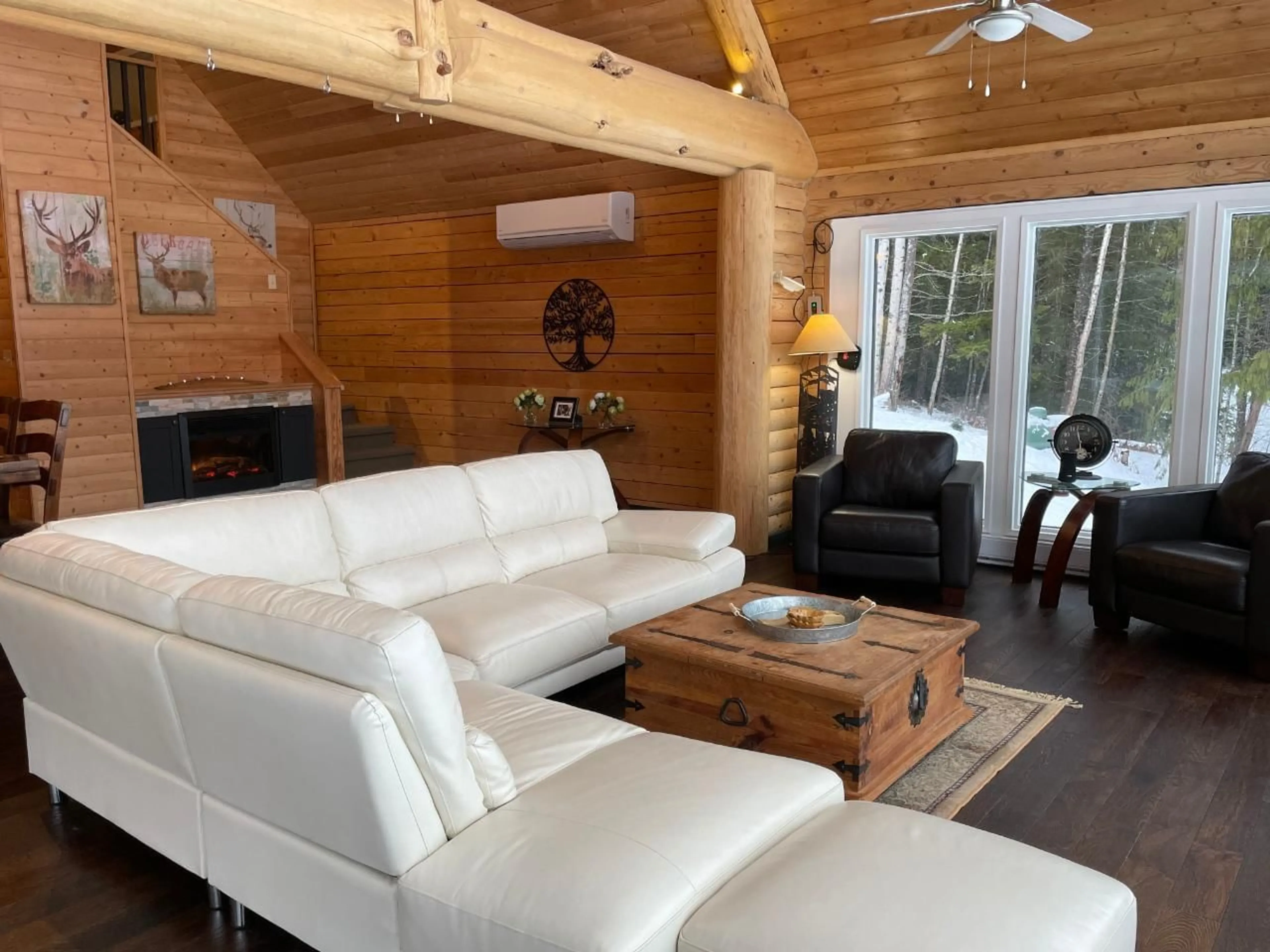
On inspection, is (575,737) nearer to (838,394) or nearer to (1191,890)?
(1191,890)

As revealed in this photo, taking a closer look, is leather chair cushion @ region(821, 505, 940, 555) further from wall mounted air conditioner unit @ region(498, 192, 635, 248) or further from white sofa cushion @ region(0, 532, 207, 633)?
white sofa cushion @ region(0, 532, 207, 633)

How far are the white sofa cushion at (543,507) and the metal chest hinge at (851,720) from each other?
160 centimetres

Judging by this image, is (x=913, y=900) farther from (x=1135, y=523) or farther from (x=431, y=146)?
(x=431, y=146)

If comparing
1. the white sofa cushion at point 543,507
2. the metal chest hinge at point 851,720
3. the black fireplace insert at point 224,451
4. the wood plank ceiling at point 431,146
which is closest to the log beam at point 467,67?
the wood plank ceiling at point 431,146

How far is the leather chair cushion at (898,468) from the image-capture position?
526cm

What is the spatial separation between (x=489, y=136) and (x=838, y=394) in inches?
118

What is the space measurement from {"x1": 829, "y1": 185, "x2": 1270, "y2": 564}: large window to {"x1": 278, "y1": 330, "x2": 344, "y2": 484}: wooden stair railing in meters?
4.04

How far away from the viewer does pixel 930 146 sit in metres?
5.67

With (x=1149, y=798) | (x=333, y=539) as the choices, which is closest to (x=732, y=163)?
(x=333, y=539)

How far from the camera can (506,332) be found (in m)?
7.78

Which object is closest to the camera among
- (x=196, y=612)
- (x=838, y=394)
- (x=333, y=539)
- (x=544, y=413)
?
(x=196, y=612)

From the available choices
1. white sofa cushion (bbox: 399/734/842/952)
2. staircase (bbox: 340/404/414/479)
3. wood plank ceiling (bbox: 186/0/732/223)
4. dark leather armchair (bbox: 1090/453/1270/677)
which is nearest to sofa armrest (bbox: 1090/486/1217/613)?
dark leather armchair (bbox: 1090/453/1270/677)

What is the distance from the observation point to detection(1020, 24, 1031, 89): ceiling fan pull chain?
485 centimetres

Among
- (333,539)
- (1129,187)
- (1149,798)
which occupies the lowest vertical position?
(1149,798)
